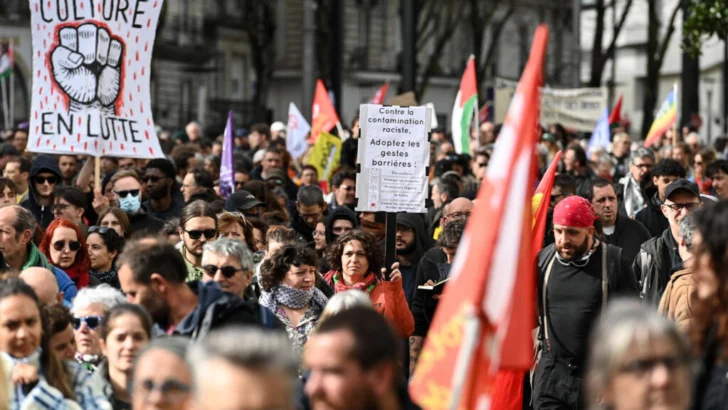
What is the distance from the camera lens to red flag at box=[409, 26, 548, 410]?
14.5 ft

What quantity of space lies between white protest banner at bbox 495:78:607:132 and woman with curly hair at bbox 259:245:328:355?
16490mm

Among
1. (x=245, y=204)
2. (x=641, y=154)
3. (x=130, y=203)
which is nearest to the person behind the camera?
(x=245, y=204)

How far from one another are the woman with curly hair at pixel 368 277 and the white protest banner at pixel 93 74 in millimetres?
2669

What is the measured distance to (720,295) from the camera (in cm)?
477

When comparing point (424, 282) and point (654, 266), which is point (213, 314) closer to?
point (424, 282)

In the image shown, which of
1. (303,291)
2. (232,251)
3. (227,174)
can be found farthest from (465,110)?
(232,251)

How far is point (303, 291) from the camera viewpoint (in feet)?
26.1

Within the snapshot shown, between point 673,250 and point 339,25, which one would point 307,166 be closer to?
point 673,250

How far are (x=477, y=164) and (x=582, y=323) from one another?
7.25 metres

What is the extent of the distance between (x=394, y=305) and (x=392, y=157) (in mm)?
1584

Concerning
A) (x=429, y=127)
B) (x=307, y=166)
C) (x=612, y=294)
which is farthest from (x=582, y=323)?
(x=307, y=166)

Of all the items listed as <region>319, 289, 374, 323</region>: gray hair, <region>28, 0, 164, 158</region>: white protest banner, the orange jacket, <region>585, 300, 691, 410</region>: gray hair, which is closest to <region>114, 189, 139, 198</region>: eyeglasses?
<region>28, 0, 164, 158</region>: white protest banner

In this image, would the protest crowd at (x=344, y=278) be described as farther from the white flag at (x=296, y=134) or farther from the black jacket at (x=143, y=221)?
the white flag at (x=296, y=134)

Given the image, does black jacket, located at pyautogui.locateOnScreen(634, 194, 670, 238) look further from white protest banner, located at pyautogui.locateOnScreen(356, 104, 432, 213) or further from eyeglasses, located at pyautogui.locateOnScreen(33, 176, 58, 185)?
eyeglasses, located at pyautogui.locateOnScreen(33, 176, 58, 185)
